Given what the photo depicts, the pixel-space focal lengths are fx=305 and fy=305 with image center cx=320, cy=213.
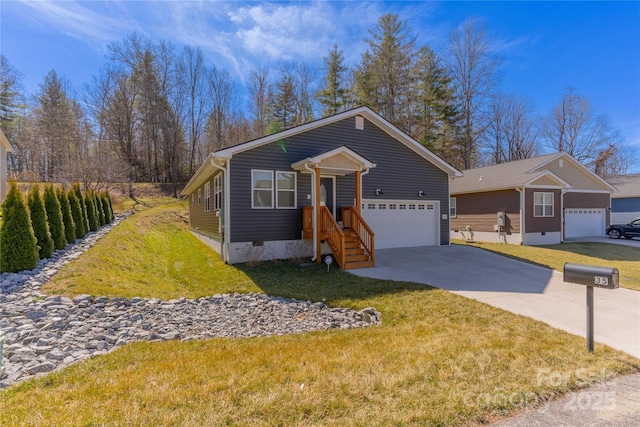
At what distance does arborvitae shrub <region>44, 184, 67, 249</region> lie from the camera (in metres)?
8.38

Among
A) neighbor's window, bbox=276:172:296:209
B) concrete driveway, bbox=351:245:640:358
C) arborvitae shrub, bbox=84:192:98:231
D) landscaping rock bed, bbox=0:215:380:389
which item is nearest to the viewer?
landscaping rock bed, bbox=0:215:380:389

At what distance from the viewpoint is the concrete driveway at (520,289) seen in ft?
15.5

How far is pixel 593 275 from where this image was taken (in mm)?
3391

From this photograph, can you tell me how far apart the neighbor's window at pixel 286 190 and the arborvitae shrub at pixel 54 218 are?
241 inches

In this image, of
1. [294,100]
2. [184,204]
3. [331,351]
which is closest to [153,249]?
[331,351]

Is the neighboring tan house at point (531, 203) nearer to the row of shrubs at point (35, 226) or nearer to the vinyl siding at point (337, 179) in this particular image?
the vinyl siding at point (337, 179)

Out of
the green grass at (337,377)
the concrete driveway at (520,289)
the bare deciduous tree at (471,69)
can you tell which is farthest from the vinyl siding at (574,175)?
the green grass at (337,377)

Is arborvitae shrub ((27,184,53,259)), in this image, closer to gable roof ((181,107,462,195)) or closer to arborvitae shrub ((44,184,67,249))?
arborvitae shrub ((44,184,67,249))

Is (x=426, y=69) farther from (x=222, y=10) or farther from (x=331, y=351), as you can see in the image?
(x=331, y=351)

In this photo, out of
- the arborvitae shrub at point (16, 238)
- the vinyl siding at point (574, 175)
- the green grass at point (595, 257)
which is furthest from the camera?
the vinyl siding at point (574, 175)

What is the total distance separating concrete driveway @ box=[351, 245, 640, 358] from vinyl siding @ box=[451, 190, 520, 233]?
6.00 metres

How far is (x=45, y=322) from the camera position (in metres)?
4.23

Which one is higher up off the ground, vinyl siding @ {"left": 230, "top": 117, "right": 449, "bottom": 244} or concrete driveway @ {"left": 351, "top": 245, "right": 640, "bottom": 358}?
vinyl siding @ {"left": 230, "top": 117, "right": 449, "bottom": 244}

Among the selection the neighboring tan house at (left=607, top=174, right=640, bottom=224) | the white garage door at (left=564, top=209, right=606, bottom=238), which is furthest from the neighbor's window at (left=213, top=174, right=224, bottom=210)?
the neighboring tan house at (left=607, top=174, right=640, bottom=224)
